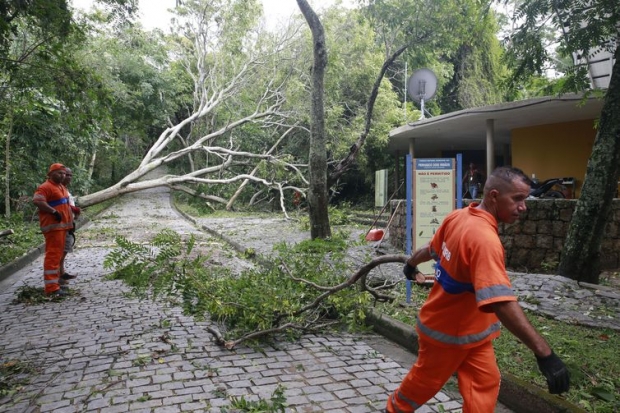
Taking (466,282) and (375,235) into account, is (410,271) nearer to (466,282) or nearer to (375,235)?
(466,282)

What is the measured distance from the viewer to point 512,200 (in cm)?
251

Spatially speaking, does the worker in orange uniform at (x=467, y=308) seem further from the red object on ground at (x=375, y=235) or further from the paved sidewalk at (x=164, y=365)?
the red object on ground at (x=375, y=235)

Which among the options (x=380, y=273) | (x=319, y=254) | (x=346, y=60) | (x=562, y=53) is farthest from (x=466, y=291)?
(x=346, y=60)

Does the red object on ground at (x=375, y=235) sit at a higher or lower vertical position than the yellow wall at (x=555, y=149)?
lower

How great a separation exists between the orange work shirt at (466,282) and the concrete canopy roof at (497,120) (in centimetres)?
755

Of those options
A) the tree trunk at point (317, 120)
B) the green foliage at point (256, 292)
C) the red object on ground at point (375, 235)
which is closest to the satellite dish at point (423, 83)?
the red object on ground at point (375, 235)

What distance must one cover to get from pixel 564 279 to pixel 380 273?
2686 millimetres

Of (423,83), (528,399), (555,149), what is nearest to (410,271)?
(528,399)

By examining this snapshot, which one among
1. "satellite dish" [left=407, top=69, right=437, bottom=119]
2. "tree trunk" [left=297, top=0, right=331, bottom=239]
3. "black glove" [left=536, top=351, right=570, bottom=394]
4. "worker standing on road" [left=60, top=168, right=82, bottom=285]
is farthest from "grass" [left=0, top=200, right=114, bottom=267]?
"satellite dish" [left=407, top=69, right=437, bottom=119]

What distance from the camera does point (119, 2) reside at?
8836mm

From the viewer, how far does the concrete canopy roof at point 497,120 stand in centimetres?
1053

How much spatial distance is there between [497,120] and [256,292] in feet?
31.7

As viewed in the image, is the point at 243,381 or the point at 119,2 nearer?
the point at 243,381

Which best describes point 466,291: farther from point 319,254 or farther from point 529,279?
point 529,279
